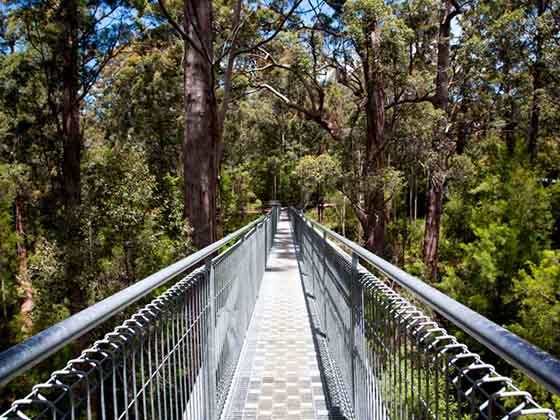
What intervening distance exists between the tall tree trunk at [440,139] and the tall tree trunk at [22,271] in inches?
525

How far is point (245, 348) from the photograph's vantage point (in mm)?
5332

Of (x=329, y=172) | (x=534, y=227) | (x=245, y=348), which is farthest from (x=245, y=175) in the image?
(x=245, y=348)

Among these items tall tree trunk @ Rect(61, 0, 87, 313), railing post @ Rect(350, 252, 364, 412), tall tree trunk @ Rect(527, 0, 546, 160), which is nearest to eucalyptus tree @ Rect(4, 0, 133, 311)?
tall tree trunk @ Rect(61, 0, 87, 313)

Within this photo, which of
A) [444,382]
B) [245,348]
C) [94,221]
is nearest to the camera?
[444,382]

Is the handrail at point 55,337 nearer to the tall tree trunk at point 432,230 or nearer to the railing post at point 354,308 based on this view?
the railing post at point 354,308

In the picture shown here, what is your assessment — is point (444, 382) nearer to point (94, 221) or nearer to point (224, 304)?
point (224, 304)

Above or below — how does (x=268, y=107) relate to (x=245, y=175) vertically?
above

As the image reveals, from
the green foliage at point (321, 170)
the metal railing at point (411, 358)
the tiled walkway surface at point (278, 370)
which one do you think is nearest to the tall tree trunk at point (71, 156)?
the tiled walkway surface at point (278, 370)

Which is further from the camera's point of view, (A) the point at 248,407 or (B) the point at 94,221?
(B) the point at 94,221

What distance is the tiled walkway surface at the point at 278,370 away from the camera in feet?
12.4

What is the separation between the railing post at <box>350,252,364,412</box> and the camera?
2.85 meters

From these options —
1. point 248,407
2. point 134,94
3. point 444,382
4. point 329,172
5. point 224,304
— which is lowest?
point 248,407

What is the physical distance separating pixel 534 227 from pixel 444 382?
14639 mm

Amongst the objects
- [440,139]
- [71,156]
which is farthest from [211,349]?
[71,156]
